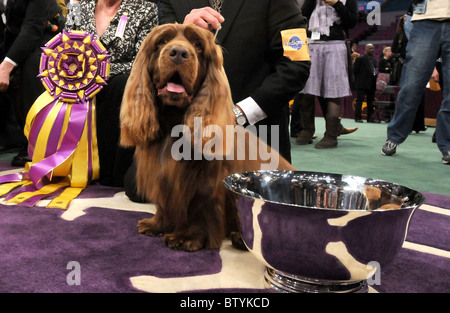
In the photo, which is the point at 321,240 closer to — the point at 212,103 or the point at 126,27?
the point at 212,103

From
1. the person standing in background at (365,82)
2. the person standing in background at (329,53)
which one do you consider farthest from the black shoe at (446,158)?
the person standing in background at (365,82)

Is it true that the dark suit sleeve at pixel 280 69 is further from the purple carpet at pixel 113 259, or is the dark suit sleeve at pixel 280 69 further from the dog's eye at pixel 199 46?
the purple carpet at pixel 113 259

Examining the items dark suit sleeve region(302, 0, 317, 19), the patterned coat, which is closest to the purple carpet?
the patterned coat

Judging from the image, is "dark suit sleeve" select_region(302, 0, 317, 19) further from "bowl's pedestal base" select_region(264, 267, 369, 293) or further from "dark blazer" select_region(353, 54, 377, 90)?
"dark blazer" select_region(353, 54, 377, 90)

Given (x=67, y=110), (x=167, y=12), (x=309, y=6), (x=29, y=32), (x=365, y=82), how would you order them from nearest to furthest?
(x=167, y=12) < (x=67, y=110) < (x=29, y=32) < (x=309, y=6) < (x=365, y=82)

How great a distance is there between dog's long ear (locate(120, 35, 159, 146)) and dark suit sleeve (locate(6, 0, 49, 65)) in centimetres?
166

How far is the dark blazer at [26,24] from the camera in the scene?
108 inches

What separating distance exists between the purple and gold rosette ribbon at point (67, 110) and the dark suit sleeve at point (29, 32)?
39 centimetres

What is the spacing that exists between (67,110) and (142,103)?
1.19 meters

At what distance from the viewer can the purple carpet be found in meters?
1.18

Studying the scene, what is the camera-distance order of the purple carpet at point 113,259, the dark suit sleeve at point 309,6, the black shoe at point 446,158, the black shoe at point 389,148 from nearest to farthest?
1. the purple carpet at point 113,259
2. the black shoe at point 446,158
3. the black shoe at point 389,148
4. the dark suit sleeve at point 309,6

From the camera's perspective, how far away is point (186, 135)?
4.59ft

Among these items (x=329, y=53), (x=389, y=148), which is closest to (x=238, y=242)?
(x=389, y=148)
